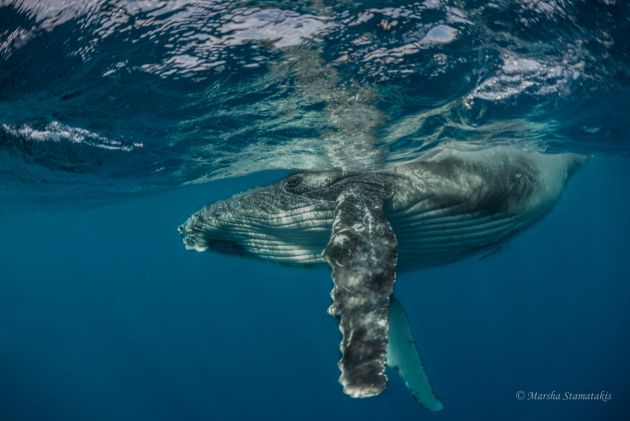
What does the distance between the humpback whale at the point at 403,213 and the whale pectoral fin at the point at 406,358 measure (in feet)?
0.04

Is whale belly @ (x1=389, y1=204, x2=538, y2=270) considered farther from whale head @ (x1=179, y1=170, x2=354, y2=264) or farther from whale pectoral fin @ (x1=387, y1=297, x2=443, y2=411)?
whale pectoral fin @ (x1=387, y1=297, x2=443, y2=411)

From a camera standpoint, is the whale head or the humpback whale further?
the whale head

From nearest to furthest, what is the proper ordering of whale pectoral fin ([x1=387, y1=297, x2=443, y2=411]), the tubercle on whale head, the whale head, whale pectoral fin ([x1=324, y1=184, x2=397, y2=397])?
whale pectoral fin ([x1=324, y1=184, x2=397, y2=397]) → whale pectoral fin ([x1=387, y1=297, x2=443, y2=411]) → the whale head → the tubercle on whale head

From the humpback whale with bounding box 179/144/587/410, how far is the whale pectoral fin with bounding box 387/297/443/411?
0.04ft

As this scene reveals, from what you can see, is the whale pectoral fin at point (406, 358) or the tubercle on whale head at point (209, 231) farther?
the tubercle on whale head at point (209, 231)

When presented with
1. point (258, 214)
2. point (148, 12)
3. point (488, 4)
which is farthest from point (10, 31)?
point (488, 4)

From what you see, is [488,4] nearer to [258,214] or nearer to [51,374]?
[258,214]

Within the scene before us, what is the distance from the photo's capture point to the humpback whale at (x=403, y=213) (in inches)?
218

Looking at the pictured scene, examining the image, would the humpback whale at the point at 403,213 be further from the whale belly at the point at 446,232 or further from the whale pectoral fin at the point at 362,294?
the whale pectoral fin at the point at 362,294

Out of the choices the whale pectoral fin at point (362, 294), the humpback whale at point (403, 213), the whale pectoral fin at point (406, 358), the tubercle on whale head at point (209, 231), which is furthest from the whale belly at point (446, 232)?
the tubercle on whale head at point (209, 231)

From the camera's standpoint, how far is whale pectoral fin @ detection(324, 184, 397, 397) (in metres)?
3.20

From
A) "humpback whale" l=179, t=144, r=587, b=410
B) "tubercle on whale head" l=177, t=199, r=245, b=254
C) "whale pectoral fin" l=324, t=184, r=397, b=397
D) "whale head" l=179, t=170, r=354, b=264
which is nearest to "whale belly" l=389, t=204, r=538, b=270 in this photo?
"humpback whale" l=179, t=144, r=587, b=410

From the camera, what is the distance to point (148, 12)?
5.34 metres

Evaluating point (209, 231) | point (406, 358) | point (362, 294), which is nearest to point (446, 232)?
point (406, 358)
